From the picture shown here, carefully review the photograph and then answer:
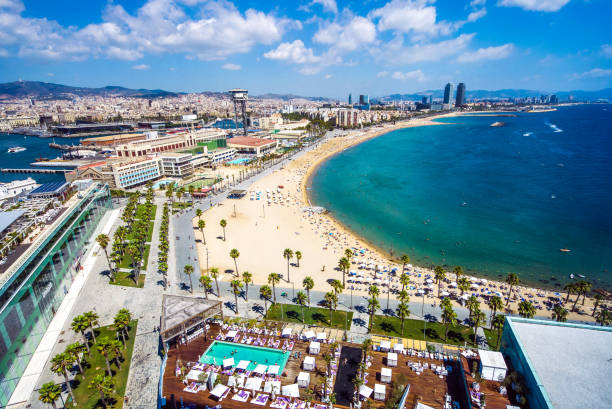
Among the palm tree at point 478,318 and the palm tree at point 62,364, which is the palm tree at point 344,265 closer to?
the palm tree at point 478,318

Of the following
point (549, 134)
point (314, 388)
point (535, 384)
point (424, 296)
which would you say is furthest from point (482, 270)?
point (549, 134)

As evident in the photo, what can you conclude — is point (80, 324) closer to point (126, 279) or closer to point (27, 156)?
point (126, 279)

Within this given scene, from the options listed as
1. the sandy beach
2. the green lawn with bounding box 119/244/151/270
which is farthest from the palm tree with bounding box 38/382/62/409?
the green lawn with bounding box 119/244/151/270

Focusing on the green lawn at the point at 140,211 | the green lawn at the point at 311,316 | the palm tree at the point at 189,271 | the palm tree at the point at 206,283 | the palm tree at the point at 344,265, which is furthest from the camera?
the green lawn at the point at 140,211

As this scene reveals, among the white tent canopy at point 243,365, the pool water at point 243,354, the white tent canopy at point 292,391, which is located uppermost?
the white tent canopy at point 292,391

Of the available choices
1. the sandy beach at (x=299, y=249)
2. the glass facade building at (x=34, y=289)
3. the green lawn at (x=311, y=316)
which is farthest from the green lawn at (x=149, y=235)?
the green lawn at (x=311, y=316)

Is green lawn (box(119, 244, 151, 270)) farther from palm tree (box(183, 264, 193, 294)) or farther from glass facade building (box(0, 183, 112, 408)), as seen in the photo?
palm tree (box(183, 264, 193, 294))
